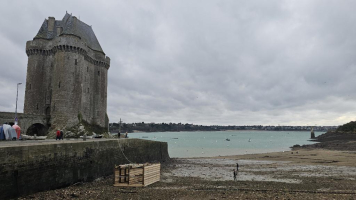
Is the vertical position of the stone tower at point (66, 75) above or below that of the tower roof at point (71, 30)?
below

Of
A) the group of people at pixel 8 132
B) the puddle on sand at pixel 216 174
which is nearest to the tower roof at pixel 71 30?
the group of people at pixel 8 132

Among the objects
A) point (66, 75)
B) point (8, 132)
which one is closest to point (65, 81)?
point (66, 75)

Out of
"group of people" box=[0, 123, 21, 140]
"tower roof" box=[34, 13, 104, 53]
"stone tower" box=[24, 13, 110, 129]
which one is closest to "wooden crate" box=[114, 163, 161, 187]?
"group of people" box=[0, 123, 21, 140]

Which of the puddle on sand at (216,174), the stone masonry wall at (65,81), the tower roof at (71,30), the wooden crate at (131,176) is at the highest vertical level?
the tower roof at (71,30)

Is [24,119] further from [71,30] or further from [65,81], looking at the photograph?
[71,30]

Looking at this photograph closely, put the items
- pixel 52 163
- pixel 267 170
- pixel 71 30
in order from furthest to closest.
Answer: pixel 71 30, pixel 267 170, pixel 52 163

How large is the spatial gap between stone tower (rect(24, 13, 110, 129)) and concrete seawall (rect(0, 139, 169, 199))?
69.6 ft

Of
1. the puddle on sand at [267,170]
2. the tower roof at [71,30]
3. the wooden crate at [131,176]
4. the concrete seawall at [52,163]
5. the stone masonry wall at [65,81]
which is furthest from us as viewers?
the tower roof at [71,30]

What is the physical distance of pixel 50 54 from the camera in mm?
45250

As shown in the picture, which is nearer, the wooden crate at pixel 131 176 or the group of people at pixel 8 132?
the wooden crate at pixel 131 176

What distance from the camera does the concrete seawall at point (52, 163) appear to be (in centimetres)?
1161

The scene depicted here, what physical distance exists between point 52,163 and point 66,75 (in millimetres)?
29751

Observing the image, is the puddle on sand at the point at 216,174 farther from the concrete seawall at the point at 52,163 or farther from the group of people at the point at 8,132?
the group of people at the point at 8,132

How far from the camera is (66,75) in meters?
41.0
